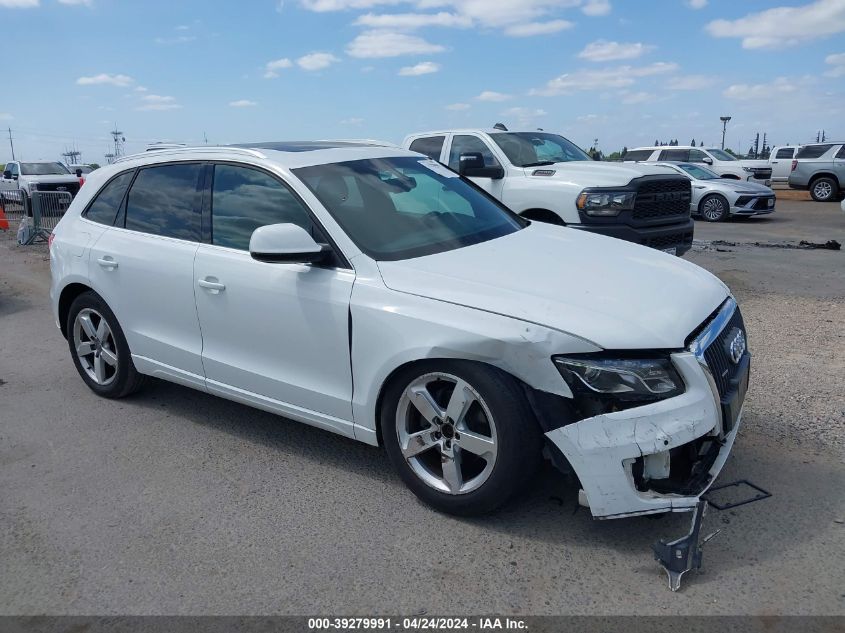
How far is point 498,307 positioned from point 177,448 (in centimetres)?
232

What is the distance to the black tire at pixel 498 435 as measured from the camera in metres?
3.09

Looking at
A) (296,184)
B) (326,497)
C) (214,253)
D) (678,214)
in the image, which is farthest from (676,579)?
(678,214)

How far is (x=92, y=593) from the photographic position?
296 centimetres

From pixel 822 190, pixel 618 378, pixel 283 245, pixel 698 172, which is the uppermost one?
pixel 283 245

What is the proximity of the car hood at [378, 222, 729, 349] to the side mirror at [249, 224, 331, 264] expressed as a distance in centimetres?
38

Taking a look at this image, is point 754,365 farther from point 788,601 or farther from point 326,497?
point 326,497

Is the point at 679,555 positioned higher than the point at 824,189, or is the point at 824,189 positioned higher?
the point at 679,555

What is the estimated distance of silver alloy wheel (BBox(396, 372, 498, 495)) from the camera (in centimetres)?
323

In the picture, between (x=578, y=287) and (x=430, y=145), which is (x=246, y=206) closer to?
(x=578, y=287)

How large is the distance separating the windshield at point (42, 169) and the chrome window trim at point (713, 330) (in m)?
22.9

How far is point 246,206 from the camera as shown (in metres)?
4.15

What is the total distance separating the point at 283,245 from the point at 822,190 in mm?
23273

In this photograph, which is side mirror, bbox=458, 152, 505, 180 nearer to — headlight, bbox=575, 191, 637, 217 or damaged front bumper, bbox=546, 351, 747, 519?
headlight, bbox=575, 191, 637, 217

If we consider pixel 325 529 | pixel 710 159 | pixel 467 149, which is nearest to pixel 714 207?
pixel 710 159
